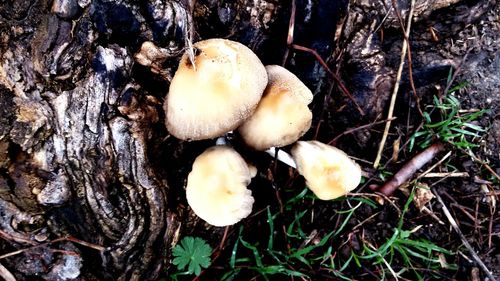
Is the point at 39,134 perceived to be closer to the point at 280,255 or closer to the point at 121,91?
the point at 121,91

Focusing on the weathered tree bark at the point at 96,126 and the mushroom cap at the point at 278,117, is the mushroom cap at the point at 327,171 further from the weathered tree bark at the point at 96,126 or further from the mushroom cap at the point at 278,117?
the weathered tree bark at the point at 96,126

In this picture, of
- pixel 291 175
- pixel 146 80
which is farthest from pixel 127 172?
pixel 291 175

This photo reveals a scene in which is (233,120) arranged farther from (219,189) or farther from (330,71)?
(330,71)

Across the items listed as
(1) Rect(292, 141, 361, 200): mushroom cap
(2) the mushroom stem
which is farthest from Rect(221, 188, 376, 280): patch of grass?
(1) Rect(292, 141, 361, 200): mushroom cap

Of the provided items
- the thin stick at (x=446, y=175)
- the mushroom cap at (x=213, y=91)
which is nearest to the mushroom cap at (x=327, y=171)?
the mushroom cap at (x=213, y=91)

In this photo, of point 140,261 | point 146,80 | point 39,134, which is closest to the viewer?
point 39,134
